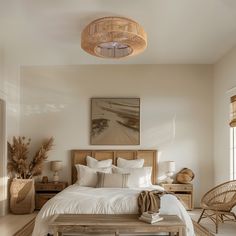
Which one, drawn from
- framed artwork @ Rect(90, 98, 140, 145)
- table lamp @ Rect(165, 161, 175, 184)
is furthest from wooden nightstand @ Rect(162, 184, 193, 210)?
framed artwork @ Rect(90, 98, 140, 145)

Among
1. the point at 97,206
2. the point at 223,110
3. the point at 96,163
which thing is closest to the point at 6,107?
the point at 96,163

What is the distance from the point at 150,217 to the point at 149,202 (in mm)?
466

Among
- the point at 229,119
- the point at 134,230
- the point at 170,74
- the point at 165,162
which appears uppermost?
the point at 170,74

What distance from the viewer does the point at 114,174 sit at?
5629 mm

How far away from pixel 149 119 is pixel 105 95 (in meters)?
1.07

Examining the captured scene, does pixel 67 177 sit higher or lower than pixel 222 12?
lower

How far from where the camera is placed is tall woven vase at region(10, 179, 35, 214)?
6.19 metres

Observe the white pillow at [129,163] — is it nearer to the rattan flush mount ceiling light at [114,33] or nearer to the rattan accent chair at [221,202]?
the rattan accent chair at [221,202]

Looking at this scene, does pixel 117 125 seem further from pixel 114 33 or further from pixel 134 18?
→ pixel 114 33

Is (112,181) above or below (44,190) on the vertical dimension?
above

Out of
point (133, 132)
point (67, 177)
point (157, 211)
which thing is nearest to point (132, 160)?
point (133, 132)

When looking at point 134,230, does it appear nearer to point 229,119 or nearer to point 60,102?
point 229,119

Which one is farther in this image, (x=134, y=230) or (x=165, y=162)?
(x=165, y=162)

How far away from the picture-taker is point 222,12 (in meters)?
4.19
